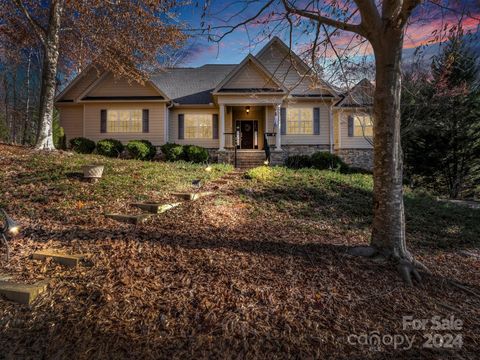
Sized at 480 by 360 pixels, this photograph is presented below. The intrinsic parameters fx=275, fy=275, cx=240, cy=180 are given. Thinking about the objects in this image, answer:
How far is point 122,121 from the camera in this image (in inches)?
600

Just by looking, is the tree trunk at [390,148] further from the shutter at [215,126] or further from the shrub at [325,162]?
the shutter at [215,126]

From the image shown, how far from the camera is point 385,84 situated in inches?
131

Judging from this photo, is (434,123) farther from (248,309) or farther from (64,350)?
(64,350)

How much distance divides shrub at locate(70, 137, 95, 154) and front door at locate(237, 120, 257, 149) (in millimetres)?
8322

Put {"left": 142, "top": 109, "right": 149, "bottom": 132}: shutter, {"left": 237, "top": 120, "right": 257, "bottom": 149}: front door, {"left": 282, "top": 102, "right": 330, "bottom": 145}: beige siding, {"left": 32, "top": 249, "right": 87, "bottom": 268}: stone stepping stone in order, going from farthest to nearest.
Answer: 1. {"left": 237, "top": 120, "right": 257, "bottom": 149}: front door
2. {"left": 282, "top": 102, "right": 330, "bottom": 145}: beige siding
3. {"left": 142, "top": 109, "right": 149, "bottom": 132}: shutter
4. {"left": 32, "top": 249, "right": 87, "bottom": 268}: stone stepping stone

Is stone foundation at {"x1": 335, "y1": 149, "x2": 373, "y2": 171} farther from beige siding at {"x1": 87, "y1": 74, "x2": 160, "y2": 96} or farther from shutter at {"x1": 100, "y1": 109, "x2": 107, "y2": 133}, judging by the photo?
shutter at {"x1": 100, "y1": 109, "x2": 107, "y2": 133}

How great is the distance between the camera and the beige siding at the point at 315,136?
15227mm

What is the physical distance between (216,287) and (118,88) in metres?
15.3

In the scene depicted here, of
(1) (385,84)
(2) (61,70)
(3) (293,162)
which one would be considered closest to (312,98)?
(3) (293,162)

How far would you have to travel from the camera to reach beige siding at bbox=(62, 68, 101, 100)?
51.9 ft

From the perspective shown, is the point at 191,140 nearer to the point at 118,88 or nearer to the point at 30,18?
the point at 118,88

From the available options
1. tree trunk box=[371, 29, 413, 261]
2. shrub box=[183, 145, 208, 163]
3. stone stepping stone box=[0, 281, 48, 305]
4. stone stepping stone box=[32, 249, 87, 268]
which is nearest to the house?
shrub box=[183, 145, 208, 163]

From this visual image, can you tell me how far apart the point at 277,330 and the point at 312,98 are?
1388 centimetres

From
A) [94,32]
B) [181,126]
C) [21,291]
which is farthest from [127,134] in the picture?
[21,291]
